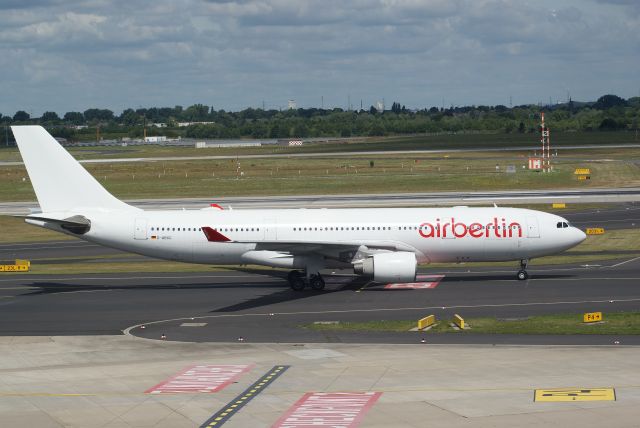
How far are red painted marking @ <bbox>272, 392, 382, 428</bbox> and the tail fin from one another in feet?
93.6

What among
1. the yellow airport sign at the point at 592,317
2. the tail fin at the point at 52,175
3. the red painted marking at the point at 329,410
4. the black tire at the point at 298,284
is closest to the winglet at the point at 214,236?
the black tire at the point at 298,284

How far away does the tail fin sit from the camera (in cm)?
5597

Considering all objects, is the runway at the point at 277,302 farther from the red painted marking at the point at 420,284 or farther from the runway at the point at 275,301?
the red painted marking at the point at 420,284

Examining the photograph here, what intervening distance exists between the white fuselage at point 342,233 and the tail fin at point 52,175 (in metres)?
1.28

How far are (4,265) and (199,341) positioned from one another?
29.4m

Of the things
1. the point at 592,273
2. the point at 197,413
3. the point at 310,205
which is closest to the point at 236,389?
the point at 197,413

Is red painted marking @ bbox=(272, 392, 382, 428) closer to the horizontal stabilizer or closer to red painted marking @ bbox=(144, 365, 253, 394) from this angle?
red painted marking @ bbox=(144, 365, 253, 394)

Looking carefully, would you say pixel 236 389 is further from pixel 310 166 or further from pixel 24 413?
pixel 310 166

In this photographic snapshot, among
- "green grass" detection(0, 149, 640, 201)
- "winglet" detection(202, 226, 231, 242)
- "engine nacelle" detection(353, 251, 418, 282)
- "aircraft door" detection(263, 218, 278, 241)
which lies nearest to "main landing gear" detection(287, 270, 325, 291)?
"aircraft door" detection(263, 218, 278, 241)

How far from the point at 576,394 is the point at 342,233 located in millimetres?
24888

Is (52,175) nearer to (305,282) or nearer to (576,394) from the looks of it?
(305,282)

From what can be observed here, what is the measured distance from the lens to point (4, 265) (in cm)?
6606

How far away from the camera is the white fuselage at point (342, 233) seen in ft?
178

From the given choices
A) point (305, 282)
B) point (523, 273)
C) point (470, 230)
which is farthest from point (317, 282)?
point (523, 273)
